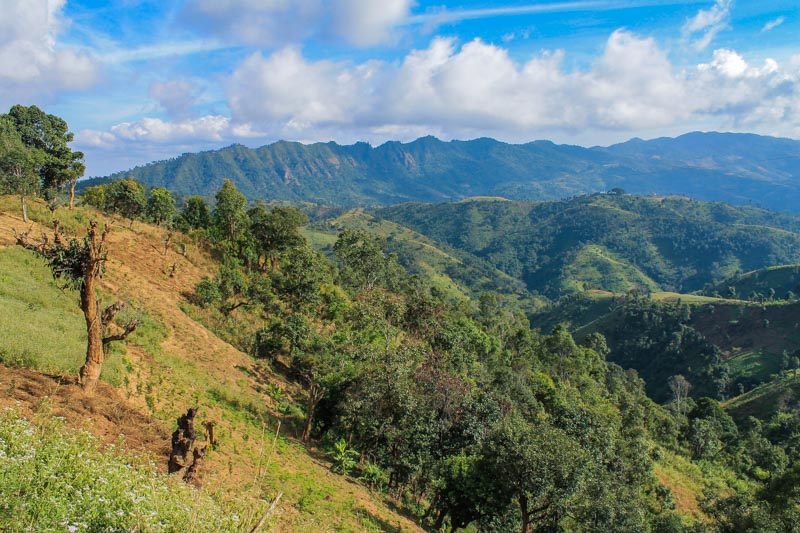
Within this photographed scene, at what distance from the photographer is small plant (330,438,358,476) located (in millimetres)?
21594

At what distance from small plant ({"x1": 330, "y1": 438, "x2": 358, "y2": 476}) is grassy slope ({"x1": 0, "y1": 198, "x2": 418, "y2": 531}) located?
2.44 feet

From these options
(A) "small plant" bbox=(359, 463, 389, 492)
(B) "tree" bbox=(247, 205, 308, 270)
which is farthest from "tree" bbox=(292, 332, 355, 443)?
(B) "tree" bbox=(247, 205, 308, 270)

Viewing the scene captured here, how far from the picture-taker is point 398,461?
23.9 meters

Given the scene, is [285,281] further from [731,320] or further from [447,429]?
Result: [731,320]

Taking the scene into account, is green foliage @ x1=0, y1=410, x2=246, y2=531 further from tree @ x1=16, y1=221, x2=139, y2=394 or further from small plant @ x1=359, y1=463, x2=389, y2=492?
small plant @ x1=359, y1=463, x2=389, y2=492

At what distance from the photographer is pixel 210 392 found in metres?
20.9

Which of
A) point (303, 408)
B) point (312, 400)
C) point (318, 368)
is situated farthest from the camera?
point (303, 408)

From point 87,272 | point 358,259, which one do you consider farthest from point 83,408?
point 358,259

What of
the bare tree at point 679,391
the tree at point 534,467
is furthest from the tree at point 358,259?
the bare tree at point 679,391

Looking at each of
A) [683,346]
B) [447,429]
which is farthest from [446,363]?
[683,346]

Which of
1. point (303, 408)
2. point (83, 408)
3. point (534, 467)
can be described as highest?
point (83, 408)

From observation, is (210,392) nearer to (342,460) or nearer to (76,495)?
(342,460)

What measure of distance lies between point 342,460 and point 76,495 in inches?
648

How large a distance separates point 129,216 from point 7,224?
71.4 ft
